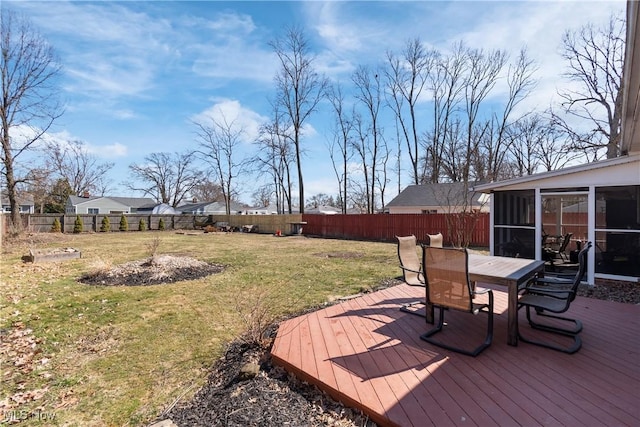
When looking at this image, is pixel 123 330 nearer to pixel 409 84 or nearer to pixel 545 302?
pixel 545 302

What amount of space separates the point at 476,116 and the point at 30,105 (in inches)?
1109

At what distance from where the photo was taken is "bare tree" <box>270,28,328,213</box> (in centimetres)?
2506

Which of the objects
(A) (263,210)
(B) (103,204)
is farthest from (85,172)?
(A) (263,210)

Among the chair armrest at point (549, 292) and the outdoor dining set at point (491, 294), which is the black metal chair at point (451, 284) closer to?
the outdoor dining set at point (491, 294)

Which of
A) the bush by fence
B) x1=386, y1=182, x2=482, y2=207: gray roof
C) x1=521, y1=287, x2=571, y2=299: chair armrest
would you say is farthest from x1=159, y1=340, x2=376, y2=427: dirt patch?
x1=386, y1=182, x2=482, y2=207: gray roof

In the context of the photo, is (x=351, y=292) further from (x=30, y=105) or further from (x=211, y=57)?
(x=30, y=105)

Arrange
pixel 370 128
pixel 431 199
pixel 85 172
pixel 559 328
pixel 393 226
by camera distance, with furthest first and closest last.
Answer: pixel 85 172 < pixel 370 128 < pixel 431 199 < pixel 393 226 < pixel 559 328

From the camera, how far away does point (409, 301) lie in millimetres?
5039

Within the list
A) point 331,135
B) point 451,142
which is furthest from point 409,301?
point 331,135

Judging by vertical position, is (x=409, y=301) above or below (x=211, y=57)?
below

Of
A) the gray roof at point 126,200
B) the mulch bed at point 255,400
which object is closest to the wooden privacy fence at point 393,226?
the mulch bed at point 255,400

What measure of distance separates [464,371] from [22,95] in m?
21.7

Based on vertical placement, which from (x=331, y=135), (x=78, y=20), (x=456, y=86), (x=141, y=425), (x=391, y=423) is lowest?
(x=141, y=425)

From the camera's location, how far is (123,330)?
4.20m
